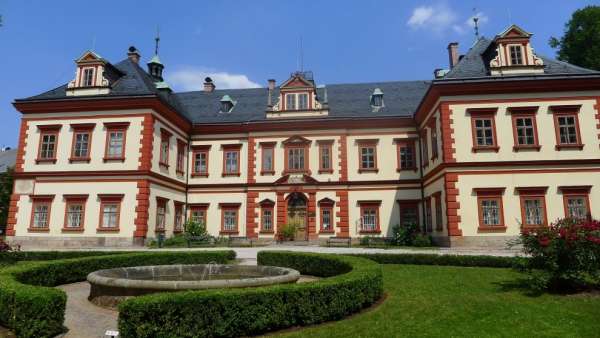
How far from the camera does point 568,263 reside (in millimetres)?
9273

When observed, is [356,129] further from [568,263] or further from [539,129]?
[568,263]

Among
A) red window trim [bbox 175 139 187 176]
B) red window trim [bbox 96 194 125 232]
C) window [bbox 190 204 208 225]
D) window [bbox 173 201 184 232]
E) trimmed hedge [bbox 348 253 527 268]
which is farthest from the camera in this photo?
window [bbox 190 204 208 225]

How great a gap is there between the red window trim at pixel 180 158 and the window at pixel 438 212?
697 inches

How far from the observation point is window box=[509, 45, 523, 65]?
830 inches

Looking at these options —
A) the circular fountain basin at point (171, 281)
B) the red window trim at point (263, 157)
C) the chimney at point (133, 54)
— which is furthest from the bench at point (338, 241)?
the chimney at point (133, 54)

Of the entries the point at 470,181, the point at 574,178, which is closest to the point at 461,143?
the point at 470,181

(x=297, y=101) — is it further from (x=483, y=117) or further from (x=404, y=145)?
(x=483, y=117)

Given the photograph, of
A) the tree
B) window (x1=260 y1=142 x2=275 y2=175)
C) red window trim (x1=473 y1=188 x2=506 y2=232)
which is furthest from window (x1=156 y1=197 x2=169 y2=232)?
the tree

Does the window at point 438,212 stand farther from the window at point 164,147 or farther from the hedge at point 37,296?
the hedge at point 37,296

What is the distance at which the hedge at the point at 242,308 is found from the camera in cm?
592

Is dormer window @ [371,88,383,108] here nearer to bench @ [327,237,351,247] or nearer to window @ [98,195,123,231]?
bench @ [327,237,351,247]

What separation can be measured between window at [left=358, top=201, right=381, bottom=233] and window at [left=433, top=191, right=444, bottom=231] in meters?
4.74

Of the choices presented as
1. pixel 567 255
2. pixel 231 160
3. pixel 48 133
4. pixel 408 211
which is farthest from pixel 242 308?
pixel 48 133

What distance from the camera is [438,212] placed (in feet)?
73.1
